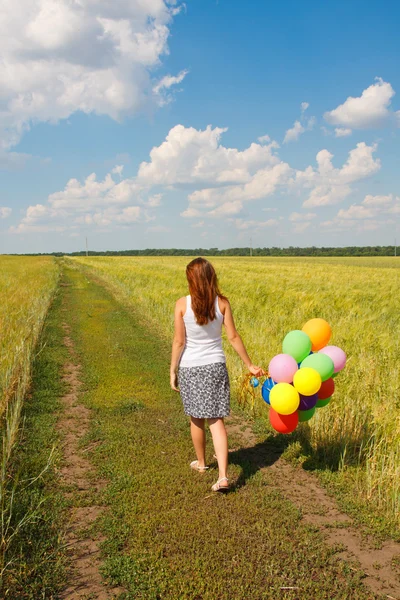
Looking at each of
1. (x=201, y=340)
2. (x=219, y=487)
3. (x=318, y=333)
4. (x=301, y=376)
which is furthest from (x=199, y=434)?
(x=318, y=333)

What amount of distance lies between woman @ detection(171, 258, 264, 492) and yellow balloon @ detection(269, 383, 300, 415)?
37 cm

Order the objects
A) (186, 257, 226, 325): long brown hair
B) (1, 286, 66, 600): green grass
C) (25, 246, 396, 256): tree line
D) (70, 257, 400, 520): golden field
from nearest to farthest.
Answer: (1, 286, 66, 600): green grass < (186, 257, 226, 325): long brown hair < (70, 257, 400, 520): golden field < (25, 246, 396, 256): tree line

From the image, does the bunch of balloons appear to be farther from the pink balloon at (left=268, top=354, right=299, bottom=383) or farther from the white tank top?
the white tank top

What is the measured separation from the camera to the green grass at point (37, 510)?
2986mm

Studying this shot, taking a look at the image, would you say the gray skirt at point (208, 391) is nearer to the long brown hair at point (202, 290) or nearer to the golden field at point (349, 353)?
the long brown hair at point (202, 290)

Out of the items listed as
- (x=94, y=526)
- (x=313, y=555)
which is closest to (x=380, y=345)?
(x=313, y=555)

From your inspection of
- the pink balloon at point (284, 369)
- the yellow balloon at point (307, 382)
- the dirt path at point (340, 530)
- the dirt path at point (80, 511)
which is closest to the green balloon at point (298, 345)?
the pink balloon at point (284, 369)

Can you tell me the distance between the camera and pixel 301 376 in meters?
4.12

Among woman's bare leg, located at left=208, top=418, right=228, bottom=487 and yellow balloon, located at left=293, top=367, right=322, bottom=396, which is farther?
woman's bare leg, located at left=208, top=418, right=228, bottom=487

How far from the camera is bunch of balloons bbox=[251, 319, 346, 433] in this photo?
13.5 feet

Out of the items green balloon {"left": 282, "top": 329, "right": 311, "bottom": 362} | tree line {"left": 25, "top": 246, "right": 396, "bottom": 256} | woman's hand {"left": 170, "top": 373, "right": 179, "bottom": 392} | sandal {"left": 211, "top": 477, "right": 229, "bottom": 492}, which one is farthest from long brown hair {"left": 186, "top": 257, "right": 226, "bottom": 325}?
tree line {"left": 25, "top": 246, "right": 396, "bottom": 256}

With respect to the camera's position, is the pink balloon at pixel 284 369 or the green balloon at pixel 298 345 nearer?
the pink balloon at pixel 284 369

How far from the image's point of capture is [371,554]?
3.39 m

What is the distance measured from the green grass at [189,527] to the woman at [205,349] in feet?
1.47
